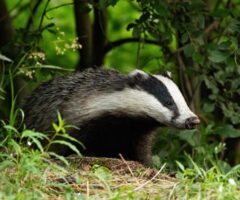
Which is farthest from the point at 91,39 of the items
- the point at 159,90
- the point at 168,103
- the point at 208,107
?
the point at 168,103

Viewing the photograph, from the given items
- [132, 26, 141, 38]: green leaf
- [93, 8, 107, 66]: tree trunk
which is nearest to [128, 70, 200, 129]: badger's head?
[132, 26, 141, 38]: green leaf

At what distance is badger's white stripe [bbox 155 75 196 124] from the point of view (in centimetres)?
755

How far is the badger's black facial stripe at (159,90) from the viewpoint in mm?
7680

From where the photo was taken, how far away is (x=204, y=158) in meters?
8.04

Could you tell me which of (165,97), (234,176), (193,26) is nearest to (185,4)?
(193,26)

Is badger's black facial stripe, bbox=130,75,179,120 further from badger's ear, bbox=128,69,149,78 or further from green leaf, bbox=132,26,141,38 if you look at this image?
green leaf, bbox=132,26,141,38

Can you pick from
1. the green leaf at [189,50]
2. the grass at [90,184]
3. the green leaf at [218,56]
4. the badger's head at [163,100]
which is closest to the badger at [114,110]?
the badger's head at [163,100]

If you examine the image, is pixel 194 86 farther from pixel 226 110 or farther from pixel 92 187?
pixel 92 187

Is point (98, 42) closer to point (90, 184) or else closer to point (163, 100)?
point (163, 100)

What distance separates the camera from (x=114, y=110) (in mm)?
8000

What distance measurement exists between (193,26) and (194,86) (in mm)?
2040

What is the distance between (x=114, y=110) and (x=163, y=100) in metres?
0.51

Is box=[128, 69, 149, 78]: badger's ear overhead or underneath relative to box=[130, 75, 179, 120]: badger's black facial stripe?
overhead

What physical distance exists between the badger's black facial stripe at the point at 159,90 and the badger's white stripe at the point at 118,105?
2.2 inches
